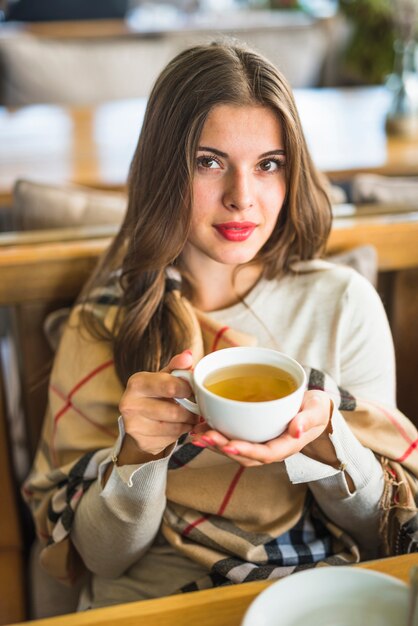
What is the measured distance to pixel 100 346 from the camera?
1157mm

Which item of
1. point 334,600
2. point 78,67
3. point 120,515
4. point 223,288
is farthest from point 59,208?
point 78,67

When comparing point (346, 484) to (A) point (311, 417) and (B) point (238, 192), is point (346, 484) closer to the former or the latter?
(A) point (311, 417)

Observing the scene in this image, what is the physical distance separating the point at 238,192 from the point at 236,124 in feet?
0.28

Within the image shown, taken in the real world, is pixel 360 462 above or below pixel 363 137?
below

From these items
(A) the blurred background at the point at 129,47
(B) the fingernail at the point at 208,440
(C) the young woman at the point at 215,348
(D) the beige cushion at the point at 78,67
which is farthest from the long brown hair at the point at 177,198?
(D) the beige cushion at the point at 78,67

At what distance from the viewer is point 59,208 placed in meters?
1.41

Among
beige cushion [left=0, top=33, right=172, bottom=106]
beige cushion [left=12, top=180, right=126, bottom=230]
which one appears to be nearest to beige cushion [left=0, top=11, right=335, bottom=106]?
beige cushion [left=0, top=33, right=172, bottom=106]

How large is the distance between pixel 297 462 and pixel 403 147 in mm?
1547

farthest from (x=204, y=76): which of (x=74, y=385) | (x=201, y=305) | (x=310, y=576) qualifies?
(x=310, y=576)

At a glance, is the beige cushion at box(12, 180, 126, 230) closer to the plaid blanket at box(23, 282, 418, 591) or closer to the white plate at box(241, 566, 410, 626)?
the plaid blanket at box(23, 282, 418, 591)

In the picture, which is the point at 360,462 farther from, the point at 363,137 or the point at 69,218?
the point at 363,137

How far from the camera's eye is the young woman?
967 mm

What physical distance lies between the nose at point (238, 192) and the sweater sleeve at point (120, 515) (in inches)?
11.9

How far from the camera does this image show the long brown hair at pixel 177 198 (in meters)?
0.97
